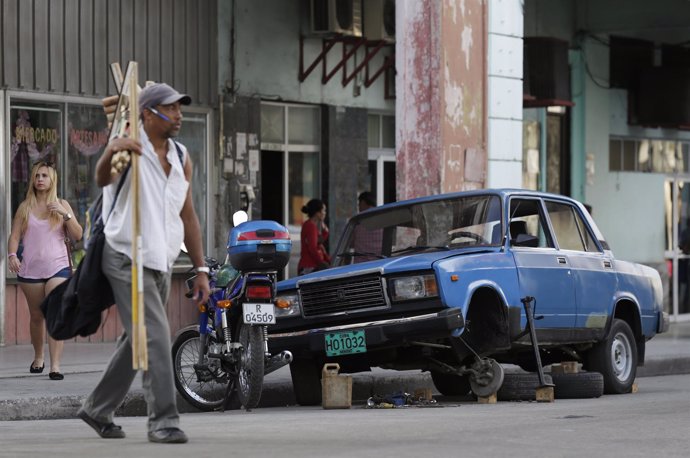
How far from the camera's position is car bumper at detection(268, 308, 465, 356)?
11.2m

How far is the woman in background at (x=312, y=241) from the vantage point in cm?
1864

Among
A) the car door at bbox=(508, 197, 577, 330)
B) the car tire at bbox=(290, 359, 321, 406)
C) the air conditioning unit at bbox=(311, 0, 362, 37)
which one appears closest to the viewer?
the car door at bbox=(508, 197, 577, 330)

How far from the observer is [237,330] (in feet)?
38.3

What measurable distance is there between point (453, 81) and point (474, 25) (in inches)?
33.2

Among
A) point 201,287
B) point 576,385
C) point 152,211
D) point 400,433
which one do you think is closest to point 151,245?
point 152,211

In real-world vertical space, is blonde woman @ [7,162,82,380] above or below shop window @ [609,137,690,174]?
below

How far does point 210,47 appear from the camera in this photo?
62.7 feet

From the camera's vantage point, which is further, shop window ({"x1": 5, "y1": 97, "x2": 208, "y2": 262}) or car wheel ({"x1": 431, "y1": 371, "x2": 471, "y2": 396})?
shop window ({"x1": 5, "y1": 97, "x2": 208, "y2": 262})

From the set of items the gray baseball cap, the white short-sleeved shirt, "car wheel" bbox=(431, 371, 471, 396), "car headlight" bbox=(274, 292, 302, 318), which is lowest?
"car wheel" bbox=(431, 371, 471, 396)

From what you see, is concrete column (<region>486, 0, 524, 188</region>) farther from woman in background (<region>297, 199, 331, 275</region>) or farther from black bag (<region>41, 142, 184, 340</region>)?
black bag (<region>41, 142, 184, 340</region>)

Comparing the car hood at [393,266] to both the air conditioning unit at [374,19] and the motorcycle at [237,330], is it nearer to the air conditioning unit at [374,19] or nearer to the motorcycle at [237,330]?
the motorcycle at [237,330]

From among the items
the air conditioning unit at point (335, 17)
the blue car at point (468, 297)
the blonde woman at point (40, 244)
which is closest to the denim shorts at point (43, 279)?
the blonde woman at point (40, 244)

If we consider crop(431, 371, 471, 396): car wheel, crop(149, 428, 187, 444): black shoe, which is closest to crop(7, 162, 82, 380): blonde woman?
crop(431, 371, 471, 396): car wheel

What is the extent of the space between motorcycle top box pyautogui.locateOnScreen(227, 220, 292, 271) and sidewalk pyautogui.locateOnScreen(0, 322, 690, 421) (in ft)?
4.29
